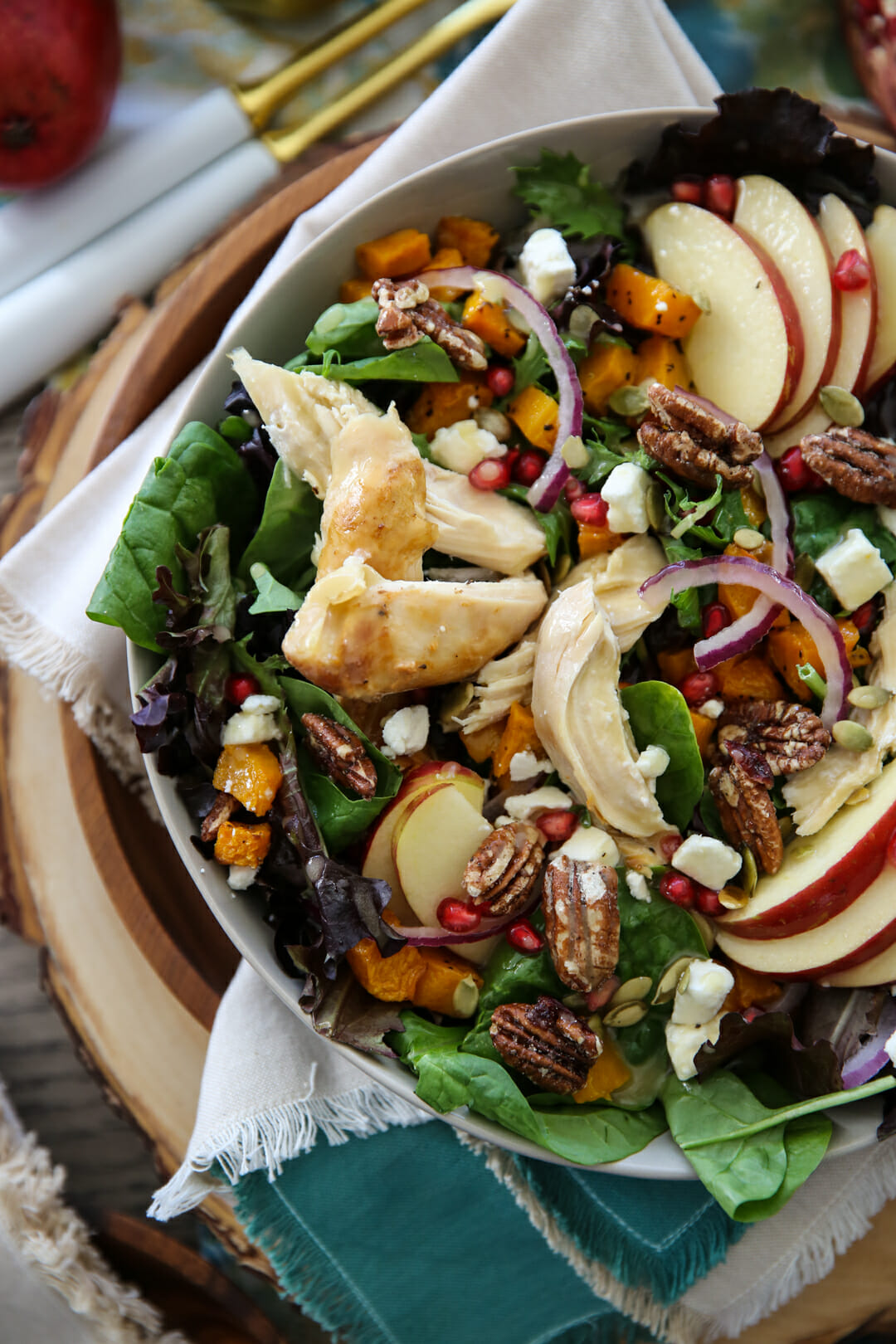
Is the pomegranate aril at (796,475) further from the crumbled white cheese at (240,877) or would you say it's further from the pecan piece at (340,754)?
the crumbled white cheese at (240,877)

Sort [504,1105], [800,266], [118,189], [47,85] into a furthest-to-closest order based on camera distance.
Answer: [118,189], [47,85], [800,266], [504,1105]

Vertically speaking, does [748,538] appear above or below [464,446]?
below

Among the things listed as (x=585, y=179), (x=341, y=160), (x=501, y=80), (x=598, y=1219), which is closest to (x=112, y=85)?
(x=341, y=160)

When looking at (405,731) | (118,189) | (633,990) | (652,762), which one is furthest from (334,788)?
(118,189)

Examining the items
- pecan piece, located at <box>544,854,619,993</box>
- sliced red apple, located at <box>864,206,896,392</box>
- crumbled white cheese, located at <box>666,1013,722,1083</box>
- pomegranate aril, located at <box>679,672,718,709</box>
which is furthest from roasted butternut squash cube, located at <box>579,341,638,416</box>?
crumbled white cheese, located at <box>666,1013,722,1083</box>

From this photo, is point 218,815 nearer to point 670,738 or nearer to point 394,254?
point 670,738

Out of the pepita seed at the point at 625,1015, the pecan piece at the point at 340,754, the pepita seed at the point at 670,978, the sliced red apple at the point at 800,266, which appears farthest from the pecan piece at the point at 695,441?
the pepita seed at the point at 625,1015
